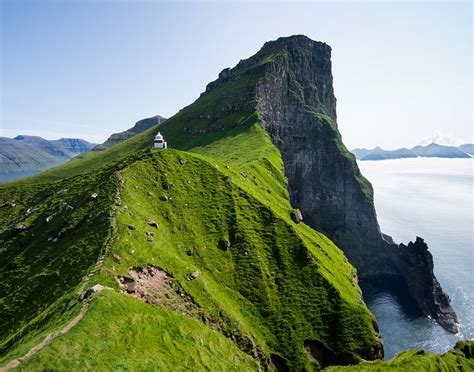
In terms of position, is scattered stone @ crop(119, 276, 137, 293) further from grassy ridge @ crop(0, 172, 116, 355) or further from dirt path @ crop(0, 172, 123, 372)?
grassy ridge @ crop(0, 172, 116, 355)

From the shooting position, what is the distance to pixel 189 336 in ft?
139

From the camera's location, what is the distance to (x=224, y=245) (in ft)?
220

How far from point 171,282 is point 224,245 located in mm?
19535

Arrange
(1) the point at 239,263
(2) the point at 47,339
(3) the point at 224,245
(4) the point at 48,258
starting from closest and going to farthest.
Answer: (2) the point at 47,339 < (4) the point at 48,258 < (1) the point at 239,263 < (3) the point at 224,245

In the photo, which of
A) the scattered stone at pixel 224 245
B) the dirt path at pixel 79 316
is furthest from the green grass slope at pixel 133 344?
the scattered stone at pixel 224 245

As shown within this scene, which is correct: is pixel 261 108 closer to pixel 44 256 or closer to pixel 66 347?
pixel 44 256

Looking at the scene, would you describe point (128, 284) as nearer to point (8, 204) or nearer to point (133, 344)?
point (133, 344)

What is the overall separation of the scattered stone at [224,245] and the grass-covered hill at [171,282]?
467 millimetres

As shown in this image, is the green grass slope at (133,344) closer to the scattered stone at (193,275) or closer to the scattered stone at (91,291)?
the scattered stone at (91,291)

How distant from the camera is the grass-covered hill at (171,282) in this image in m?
35.7

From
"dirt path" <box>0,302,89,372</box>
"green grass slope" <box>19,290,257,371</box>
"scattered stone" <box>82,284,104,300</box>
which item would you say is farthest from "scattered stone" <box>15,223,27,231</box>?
"dirt path" <box>0,302,89,372</box>

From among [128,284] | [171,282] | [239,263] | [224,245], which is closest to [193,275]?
[171,282]

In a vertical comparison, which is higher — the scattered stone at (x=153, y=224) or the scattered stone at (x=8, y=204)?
the scattered stone at (x=8, y=204)

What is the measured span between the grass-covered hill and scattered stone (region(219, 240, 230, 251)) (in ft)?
1.53
